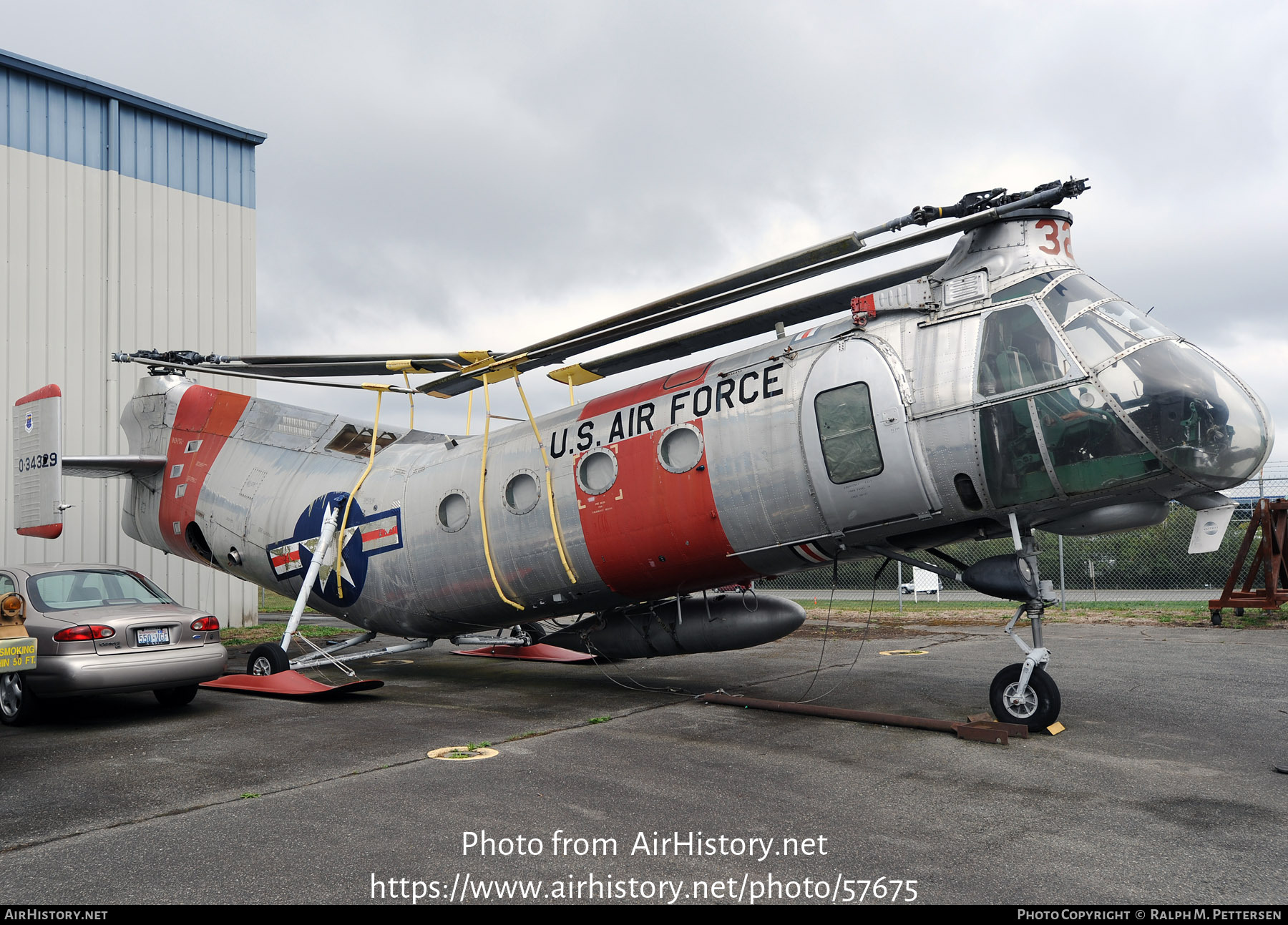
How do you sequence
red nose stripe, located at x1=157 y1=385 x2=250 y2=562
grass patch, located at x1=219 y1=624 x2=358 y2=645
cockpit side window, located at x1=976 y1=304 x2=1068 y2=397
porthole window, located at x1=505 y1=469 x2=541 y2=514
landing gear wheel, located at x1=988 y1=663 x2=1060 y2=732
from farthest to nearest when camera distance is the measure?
grass patch, located at x1=219 y1=624 x2=358 y2=645 → red nose stripe, located at x1=157 y1=385 x2=250 y2=562 → porthole window, located at x1=505 y1=469 x2=541 y2=514 → landing gear wheel, located at x1=988 y1=663 x2=1060 y2=732 → cockpit side window, located at x1=976 y1=304 x2=1068 y2=397

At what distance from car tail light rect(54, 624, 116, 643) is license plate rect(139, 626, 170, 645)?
0.31 meters

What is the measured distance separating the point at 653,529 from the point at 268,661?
5295 millimetres

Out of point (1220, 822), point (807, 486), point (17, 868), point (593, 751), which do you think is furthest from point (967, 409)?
point (17, 868)

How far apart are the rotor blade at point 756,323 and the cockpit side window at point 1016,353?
1.72m

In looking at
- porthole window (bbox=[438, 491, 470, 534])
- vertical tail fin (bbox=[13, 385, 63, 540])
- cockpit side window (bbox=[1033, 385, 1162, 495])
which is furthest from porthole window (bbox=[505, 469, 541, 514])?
vertical tail fin (bbox=[13, 385, 63, 540])

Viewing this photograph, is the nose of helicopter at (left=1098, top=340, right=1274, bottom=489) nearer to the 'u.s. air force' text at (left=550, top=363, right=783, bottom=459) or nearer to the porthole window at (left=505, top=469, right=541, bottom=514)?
the 'u.s. air force' text at (left=550, top=363, right=783, bottom=459)

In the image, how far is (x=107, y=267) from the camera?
55.9 ft

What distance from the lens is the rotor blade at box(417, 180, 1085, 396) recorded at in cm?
750

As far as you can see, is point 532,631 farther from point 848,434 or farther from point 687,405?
point 848,434

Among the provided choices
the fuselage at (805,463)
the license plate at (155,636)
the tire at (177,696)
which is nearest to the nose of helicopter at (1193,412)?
the fuselage at (805,463)

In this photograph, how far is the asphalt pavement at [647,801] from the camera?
418 cm

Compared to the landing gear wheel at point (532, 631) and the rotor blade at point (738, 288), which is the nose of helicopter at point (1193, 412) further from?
the landing gear wheel at point (532, 631)

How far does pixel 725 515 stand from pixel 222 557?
7.99 m
